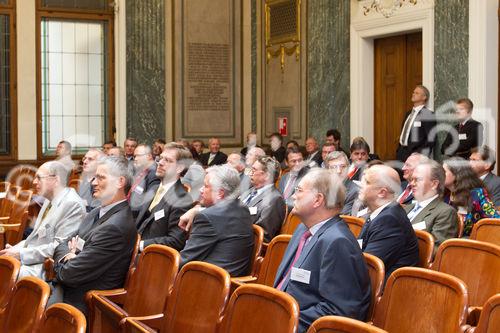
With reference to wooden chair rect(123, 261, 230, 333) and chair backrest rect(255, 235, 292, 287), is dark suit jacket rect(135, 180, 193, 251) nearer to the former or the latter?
chair backrest rect(255, 235, 292, 287)

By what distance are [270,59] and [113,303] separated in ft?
28.3

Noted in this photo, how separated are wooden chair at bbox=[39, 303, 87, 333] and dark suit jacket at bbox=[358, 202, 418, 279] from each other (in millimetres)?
1720

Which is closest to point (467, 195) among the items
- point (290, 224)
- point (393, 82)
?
point (290, 224)

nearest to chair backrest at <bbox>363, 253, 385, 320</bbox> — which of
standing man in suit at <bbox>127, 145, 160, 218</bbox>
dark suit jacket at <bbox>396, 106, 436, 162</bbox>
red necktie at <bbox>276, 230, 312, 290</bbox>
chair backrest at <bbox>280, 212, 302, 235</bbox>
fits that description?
red necktie at <bbox>276, 230, 312, 290</bbox>

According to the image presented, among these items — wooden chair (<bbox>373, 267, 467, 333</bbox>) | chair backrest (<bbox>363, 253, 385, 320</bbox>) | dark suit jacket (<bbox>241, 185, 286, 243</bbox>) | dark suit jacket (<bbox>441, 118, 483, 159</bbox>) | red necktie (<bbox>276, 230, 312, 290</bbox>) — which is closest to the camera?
wooden chair (<bbox>373, 267, 467, 333</bbox>)

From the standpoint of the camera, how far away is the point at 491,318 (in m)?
2.44

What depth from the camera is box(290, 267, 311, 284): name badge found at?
9.71ft

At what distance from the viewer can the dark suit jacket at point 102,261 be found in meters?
3.77

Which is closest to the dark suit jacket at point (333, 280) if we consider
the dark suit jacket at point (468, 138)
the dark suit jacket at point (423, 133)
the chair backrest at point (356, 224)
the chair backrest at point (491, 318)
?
the chair backrest at point (491, 318)

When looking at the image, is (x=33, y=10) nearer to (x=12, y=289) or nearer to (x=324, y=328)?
(x=12, y=289)

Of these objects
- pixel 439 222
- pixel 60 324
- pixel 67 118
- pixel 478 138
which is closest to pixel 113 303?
pixel 60 324

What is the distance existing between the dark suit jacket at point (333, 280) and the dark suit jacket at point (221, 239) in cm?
115

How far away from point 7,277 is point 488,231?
2.53 meters

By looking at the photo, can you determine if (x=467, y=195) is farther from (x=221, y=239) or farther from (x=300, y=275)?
(x=300, y=275)
